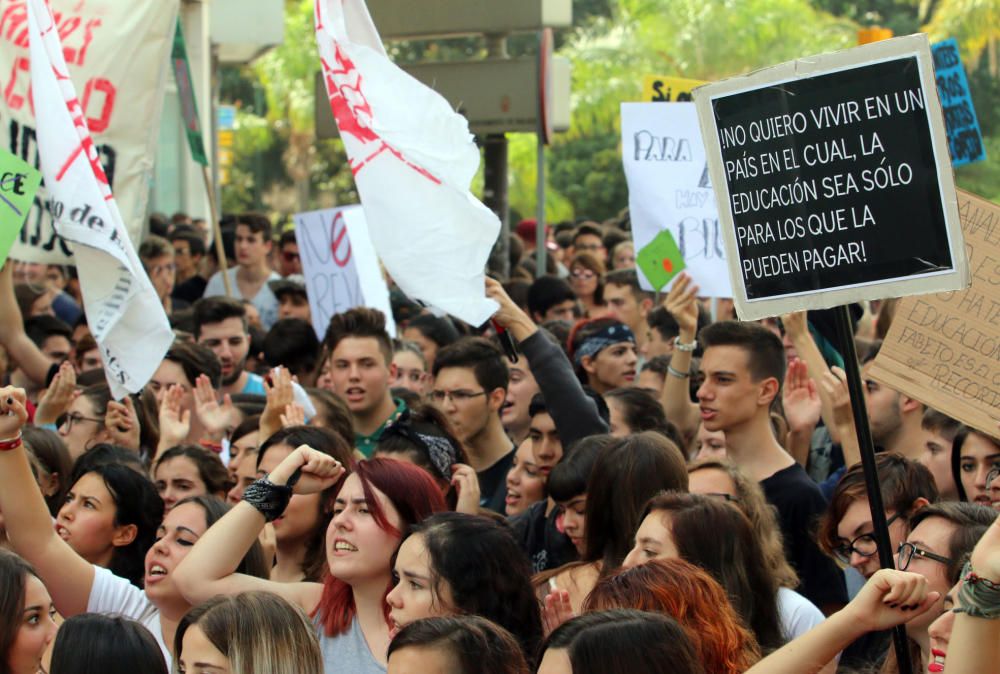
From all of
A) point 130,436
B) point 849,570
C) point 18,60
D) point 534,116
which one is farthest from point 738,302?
point 534,116

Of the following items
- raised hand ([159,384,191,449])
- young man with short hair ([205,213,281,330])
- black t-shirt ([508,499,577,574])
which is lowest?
black t-shirt ([508,499,577,574])

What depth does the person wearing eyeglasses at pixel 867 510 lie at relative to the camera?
518cm

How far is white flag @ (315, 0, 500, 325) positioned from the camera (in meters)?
6.36

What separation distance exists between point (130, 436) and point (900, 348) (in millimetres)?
3441

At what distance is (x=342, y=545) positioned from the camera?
4875 mm

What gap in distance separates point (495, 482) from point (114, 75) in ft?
8.47

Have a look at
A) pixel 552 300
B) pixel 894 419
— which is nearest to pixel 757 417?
pixel 894 419

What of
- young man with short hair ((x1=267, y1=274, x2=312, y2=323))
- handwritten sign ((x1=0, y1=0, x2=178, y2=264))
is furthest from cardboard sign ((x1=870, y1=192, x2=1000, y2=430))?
young man with short hair ((x1=267, y1=274, x2=312, y2=323))

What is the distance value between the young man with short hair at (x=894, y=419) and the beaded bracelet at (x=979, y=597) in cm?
348

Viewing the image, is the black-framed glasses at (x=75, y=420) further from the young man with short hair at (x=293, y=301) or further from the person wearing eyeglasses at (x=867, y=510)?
the young man with short hair at (x=293, y=301)

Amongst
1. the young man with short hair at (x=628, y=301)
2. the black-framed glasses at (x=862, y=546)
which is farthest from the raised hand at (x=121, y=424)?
A: the young man with short hair at (x=628, y=301)

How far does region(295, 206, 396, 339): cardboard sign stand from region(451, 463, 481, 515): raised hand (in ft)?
11.6

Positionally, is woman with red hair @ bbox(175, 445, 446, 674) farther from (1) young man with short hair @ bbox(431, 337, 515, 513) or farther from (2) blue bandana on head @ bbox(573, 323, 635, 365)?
(2) blue bandana on head @ bbox(573, 323, 635, 365)

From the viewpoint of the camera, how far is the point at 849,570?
18.4ft
